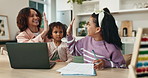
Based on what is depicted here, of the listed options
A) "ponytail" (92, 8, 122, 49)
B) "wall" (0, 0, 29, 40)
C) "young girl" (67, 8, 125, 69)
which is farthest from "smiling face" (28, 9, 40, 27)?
"wall" (0, 0, 29, 40)

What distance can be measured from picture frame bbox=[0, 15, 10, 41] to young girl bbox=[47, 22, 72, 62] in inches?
78.9

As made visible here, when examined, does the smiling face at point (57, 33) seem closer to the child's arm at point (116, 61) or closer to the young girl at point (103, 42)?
the young girl at point (103, 42)

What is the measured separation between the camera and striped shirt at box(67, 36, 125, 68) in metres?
1.18

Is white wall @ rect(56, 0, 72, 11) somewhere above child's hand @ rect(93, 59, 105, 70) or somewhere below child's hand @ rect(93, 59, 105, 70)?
above

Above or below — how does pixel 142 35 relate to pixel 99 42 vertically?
above

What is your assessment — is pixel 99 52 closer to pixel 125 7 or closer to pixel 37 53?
pixel 37 53

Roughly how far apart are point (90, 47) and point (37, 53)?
47 centimetres

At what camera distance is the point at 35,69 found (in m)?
1.12

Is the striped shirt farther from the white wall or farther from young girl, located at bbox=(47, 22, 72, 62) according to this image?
the white wall

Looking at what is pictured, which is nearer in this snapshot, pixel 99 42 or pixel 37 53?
pixel 37 53

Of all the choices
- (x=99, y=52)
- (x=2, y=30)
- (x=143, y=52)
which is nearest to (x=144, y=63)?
(x=143, y=52)

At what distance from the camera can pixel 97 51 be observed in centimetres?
125

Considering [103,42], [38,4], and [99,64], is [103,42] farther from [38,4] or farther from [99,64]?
[38,4]

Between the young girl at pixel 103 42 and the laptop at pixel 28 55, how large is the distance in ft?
1.10
